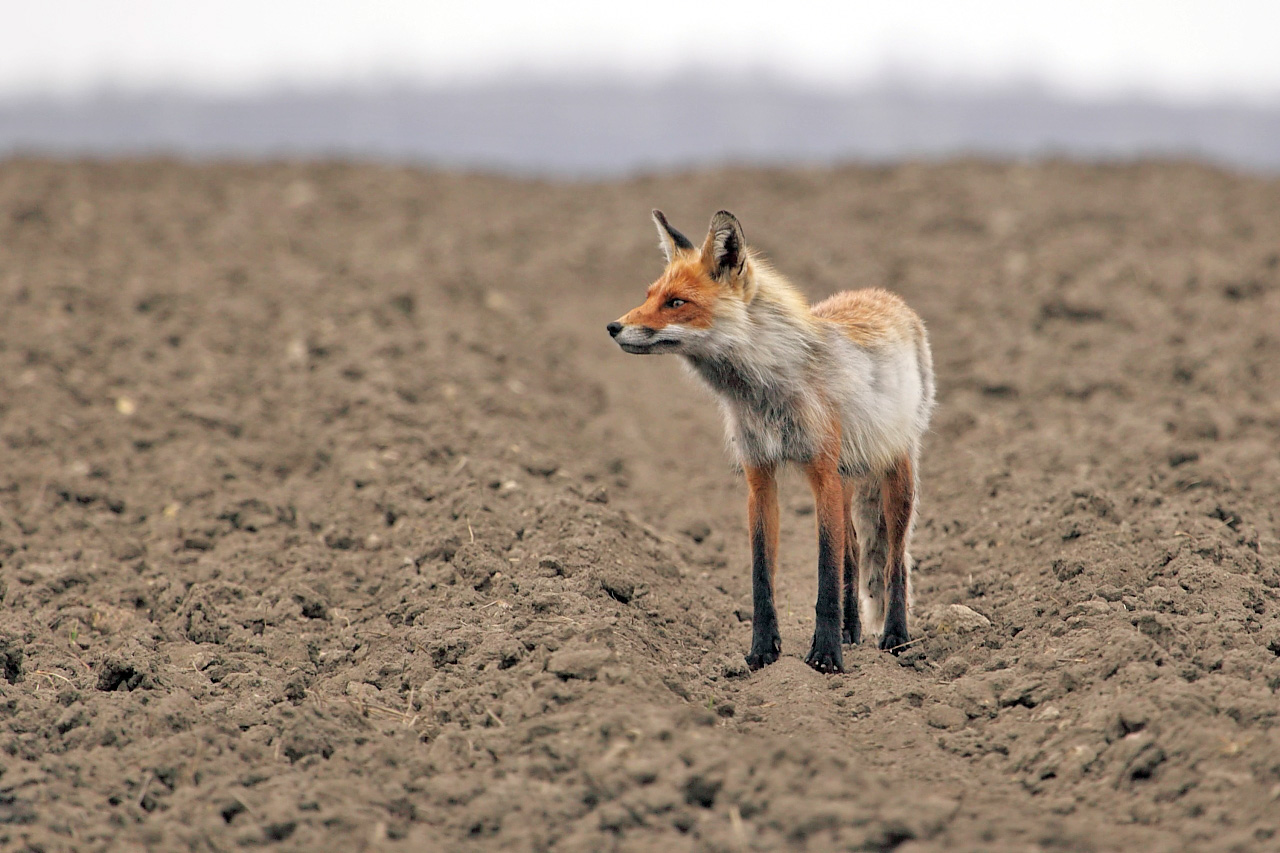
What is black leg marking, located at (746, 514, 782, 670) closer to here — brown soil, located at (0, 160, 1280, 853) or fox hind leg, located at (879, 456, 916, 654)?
brown soil, located at (0, 160, 1280, 853)

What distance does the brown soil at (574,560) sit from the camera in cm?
451

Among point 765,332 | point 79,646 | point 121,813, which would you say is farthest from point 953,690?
point 79,646

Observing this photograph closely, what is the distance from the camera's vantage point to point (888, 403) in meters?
6.34

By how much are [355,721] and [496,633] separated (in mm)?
872

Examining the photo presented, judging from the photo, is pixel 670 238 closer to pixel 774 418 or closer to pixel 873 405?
pixel 774 418

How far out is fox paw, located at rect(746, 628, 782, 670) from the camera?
19.9 feet

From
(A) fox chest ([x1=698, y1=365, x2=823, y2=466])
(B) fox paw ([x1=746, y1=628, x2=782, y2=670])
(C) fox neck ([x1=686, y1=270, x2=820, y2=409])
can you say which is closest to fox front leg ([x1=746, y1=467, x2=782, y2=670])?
(B) fox paw ([x1=746, y1=628, x2=782, y2=670])

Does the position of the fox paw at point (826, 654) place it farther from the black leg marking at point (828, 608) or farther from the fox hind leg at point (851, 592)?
the fox hind leg at point (851, 592)

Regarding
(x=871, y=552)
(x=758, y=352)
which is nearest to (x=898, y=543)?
(x=871, y=552)

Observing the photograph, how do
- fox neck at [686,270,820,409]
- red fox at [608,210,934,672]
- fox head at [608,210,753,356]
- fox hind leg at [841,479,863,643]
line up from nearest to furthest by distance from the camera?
1. fox head at [608,210,753,356]
2. red fox at [608,210,934,672]
3. fox neck at [686,270,820,409]
4. fox hind leg at [841,479,863,643]

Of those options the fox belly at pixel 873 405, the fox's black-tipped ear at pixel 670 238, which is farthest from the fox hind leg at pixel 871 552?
the fox's black-tipped ear at pixel 670 238

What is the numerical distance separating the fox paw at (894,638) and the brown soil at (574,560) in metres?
0.16

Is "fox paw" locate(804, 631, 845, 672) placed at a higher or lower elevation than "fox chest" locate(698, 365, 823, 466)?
lower

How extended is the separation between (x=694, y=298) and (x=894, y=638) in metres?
2.31
